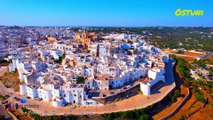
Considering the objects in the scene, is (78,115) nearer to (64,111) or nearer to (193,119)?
(64,111)

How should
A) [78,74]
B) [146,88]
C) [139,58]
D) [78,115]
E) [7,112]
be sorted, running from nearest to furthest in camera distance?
[78,115] < [7,112] < [146,88] < [78,74] < [139,58]

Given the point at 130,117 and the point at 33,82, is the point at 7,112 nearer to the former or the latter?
the point at 33,82

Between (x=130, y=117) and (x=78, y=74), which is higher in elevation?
(x=78, y=74)

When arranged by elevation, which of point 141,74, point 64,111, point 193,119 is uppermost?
point 141,74

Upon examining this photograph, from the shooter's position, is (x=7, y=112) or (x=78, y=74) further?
(x=78, y=74)

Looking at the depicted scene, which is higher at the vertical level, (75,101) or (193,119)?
(75,101)

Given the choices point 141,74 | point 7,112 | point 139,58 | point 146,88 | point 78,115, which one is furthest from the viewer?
point 139,58

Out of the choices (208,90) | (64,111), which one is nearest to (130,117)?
(64,111)

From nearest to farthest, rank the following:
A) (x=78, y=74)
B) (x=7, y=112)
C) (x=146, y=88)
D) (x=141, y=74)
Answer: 1. (x=7, y=112)
2. (x=146, y=88)
3. (x=78, y=74)
4. (x=141, y=74)

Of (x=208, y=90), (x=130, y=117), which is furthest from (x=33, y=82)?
(x=208, y=90)
